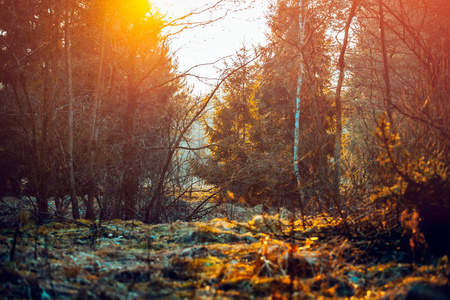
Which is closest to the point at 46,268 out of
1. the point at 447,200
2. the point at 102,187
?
the point at 447,200

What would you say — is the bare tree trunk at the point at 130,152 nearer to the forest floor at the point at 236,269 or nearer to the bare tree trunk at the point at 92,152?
the bare tree trunk at the point at 92,152

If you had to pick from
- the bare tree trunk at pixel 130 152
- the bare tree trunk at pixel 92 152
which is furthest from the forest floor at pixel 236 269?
the bare tree trunk at pixel 130 152

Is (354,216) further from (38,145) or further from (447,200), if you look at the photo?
(38,145)

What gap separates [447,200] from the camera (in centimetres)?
266

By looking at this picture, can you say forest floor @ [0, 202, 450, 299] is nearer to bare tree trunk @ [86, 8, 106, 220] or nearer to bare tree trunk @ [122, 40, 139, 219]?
bare tree trunk @ [86, 8, 106, 220]

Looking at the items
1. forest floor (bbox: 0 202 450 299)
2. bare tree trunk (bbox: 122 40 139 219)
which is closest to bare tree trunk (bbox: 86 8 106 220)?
bare tree trunk (bbox: 122 40 139 219)

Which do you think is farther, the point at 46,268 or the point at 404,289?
the point at 46,268

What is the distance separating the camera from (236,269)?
2.69 metres

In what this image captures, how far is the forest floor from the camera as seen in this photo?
2.25 meters

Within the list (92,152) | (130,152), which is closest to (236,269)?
(92,152)

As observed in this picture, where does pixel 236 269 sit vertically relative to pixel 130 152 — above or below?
below

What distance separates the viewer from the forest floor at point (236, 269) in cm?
225

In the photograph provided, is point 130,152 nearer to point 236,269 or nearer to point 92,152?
point 92,152

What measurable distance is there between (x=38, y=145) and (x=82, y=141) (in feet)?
9.52
